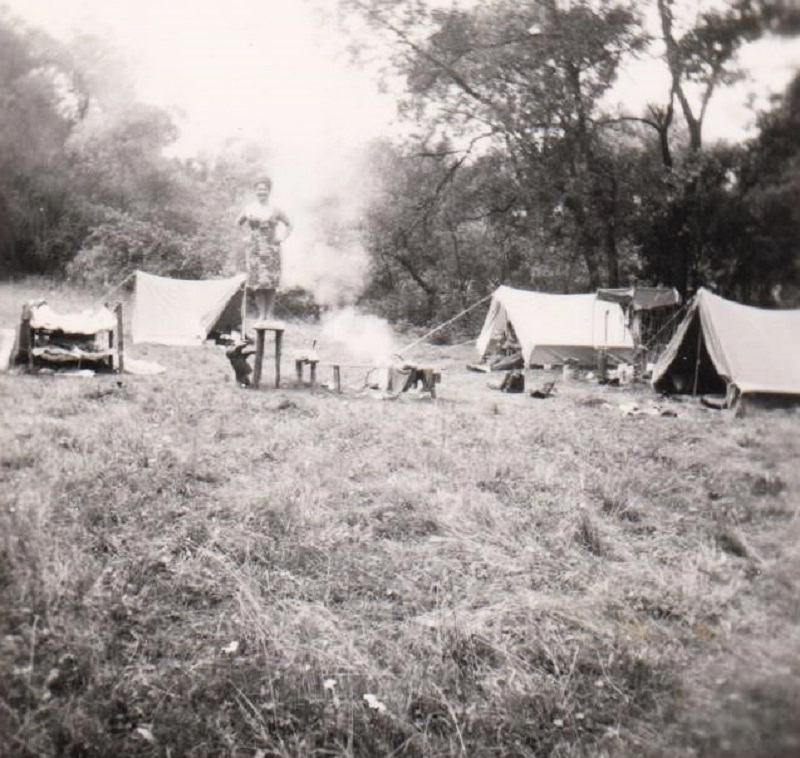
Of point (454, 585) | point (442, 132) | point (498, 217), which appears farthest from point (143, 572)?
point (498, 217)

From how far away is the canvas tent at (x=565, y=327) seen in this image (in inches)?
418

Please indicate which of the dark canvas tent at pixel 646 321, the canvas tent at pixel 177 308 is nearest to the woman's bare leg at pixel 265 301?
the dark canvas tent at pixel 646 321

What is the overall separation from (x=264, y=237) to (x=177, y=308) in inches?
212

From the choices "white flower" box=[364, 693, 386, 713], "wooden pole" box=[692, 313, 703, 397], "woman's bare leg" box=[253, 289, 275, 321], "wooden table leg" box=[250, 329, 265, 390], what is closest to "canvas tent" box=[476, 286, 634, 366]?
"wooden pole" box=[692, 313, 703, 397]

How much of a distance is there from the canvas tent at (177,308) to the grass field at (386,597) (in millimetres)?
6828

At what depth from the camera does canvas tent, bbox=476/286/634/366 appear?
10.6 m

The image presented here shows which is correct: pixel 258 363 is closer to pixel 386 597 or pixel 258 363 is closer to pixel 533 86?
pixel 533 86

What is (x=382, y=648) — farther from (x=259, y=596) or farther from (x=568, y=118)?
(x=568, y=118)

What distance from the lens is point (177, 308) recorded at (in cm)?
1105

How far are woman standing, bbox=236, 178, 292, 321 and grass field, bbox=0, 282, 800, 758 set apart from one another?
237cm

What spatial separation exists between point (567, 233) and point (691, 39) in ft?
29.7

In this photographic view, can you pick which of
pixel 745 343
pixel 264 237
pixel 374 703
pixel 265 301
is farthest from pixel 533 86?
pixel 374 703

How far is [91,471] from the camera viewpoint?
298 centimetres

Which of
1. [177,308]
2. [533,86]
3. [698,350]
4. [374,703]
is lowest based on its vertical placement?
[374,703]
